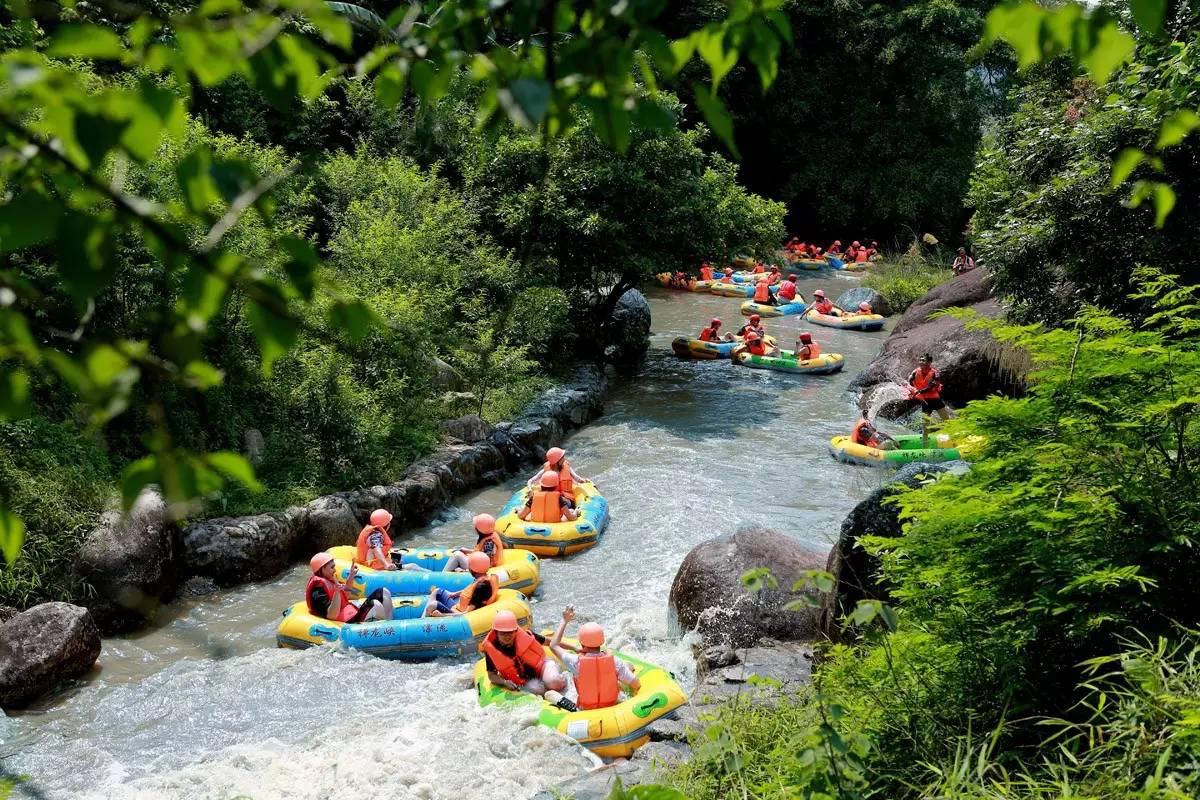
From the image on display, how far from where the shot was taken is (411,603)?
32.1 feet

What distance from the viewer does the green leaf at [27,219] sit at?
1398 millimetres

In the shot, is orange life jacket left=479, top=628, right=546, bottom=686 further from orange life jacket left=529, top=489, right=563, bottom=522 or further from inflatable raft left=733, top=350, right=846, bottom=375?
inflatable raft left=733, top=350, right=846, bottom=375

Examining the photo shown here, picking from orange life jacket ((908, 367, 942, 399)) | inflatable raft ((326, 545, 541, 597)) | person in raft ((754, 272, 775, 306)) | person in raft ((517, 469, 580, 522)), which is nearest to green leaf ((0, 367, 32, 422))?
inflatable raft ((326, 545, 541, 597))

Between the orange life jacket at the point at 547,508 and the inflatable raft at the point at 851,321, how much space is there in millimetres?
14743

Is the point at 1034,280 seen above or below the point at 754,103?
below

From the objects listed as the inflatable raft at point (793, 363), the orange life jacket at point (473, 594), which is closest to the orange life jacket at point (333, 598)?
the orange life jacket at point (473, 594)

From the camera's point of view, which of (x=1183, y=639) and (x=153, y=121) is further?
(x=1183, y=639)

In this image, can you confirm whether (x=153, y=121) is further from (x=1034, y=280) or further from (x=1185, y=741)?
(x=1034, y=280)

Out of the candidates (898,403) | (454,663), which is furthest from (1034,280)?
(454,663)

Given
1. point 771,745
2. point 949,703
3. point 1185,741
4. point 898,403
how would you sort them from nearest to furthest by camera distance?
point 1185,741
point 949,703
point 771,745
point 898,403

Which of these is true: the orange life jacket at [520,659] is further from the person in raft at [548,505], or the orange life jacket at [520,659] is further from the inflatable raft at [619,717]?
the person in raft at [548,505]

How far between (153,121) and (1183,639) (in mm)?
3764

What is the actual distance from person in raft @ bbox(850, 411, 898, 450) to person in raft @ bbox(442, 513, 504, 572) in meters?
6.15

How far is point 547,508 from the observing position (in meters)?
11.7
